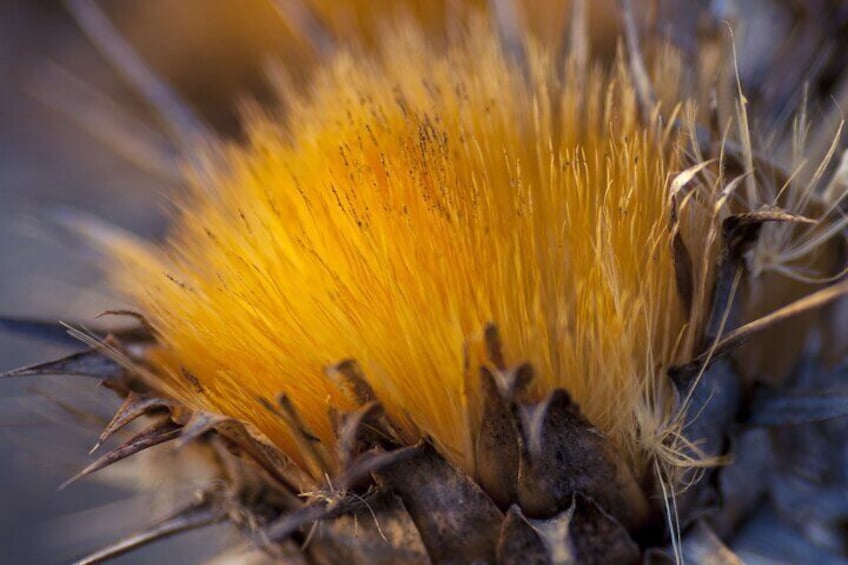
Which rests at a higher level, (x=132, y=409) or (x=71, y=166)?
(x=71, y=166)

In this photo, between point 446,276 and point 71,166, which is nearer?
point 446,276

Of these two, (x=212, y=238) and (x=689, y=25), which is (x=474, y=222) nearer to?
(x=212, y=238)

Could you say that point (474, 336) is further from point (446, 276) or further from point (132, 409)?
point (132, 409)

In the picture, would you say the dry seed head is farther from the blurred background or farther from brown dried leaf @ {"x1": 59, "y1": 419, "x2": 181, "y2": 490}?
the blurred background

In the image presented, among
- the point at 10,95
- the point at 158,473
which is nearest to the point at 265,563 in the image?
the point at 158,473

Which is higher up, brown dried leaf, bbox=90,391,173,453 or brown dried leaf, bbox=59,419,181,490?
brown dried leaf, bbox=90,391,173,453

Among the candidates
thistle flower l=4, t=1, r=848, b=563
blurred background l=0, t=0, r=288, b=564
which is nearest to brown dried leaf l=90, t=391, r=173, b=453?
thistle flower l=4, t=1, r=848, b=563

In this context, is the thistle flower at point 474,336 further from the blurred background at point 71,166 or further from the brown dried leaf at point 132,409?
the blurred background at point 71,166

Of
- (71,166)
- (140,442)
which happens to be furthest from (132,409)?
(71,166)
